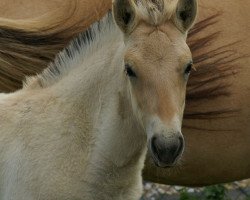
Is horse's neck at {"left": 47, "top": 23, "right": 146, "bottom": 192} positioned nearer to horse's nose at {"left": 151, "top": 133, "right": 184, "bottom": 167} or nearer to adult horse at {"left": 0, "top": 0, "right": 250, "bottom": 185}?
horse's nose at {"left": 151, "top": 133, "right": 184, "bottom": 167}

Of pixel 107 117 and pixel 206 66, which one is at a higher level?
pixel 107 117

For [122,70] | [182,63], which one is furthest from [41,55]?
[182,63]

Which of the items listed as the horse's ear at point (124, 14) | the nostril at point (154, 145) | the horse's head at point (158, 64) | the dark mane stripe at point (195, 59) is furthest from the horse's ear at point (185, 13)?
the dark mane stripe at point (195, 59)

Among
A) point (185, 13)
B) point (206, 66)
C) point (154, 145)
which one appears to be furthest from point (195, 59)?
point (154, 145)

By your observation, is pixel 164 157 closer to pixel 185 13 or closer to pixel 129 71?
pixel 129 71

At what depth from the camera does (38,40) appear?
14.0ft

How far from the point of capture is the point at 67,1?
4.36 meters

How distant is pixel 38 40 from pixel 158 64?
1.09 meters

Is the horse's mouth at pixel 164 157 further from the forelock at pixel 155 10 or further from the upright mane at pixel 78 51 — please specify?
the upright mane at pixel 78 51

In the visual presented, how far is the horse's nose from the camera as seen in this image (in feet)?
10.7

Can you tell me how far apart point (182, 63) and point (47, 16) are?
1.16m

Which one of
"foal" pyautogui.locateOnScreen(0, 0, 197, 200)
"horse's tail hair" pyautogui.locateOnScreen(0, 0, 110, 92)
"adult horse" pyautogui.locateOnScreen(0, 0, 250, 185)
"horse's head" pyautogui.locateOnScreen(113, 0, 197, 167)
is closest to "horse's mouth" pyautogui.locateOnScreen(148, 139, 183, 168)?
"horse's head" pyautogui.locateOnScreen(113, 0, 197, 167)

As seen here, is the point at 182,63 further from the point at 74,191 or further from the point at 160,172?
the point at 160,172

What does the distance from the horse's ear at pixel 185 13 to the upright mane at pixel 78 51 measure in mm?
345
